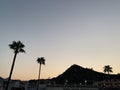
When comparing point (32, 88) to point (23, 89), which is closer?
point (23, 89)

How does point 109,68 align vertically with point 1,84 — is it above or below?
above

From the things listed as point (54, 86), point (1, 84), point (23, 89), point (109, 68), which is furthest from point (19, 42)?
point (109, 68)

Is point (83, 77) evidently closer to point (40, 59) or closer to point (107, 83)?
point (107, 83)

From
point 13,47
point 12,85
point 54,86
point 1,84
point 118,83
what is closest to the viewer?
point 13,47

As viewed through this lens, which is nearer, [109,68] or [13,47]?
[13,47]

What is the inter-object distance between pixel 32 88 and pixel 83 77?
390ft

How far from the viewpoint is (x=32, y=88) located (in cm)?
8706

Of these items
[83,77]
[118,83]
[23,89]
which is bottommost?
[23,89]

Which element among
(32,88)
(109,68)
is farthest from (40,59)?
(109,68)

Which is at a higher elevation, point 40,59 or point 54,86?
point 40,59

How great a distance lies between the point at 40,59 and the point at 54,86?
14142 mm

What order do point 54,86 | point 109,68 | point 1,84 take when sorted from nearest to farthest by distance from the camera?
point 1,84, point 54,86, point 109,68

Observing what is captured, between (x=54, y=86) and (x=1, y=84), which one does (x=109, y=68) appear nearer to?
(x=54, y=86)

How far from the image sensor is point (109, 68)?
107m
